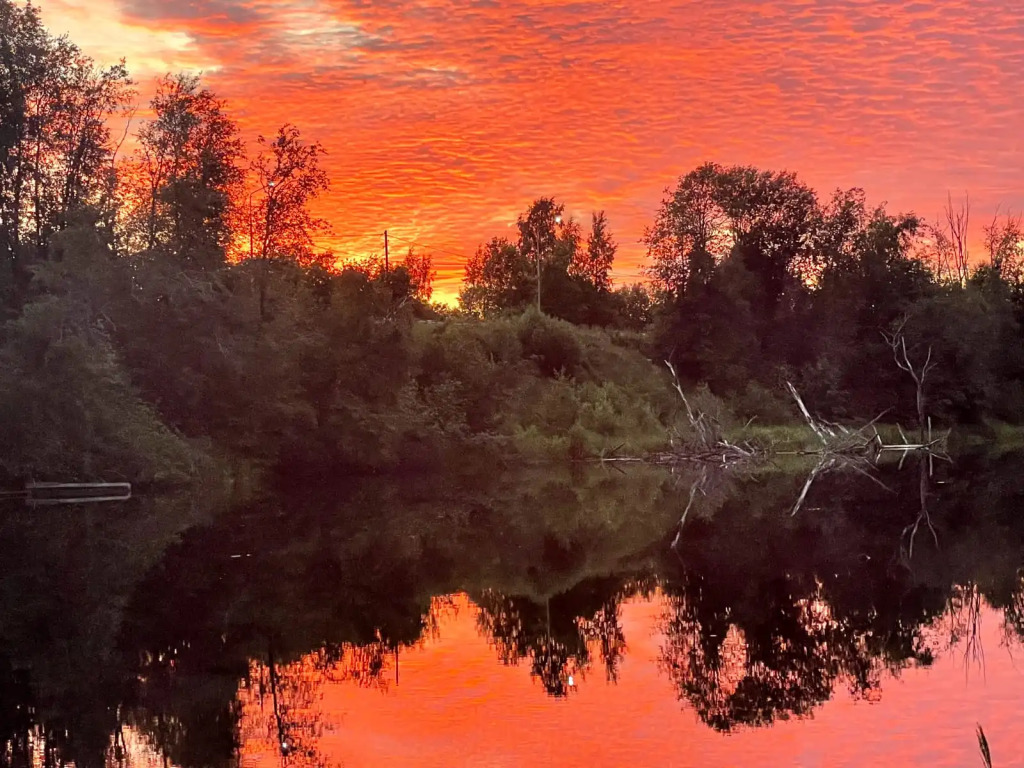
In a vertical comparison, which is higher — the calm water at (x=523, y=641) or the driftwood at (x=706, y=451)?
the calm water at (x=523, y=641)

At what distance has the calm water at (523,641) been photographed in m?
8.31

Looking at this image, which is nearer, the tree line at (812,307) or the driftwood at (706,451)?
the driftwood at (706,451)

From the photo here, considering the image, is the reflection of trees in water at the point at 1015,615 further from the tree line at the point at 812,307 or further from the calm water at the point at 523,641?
the tree line at the point at 812,307

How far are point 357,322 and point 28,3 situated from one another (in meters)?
15.9

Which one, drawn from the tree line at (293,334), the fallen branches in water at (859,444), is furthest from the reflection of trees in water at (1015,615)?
the fallen branches in water at (859,444)

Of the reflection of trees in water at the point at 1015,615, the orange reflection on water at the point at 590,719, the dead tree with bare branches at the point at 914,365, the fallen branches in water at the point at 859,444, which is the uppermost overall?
the orange reflection on water at the point at 590,719

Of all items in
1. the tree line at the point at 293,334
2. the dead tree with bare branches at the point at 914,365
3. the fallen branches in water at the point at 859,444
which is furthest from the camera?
the dead tree with bare branches at the point at 914,365

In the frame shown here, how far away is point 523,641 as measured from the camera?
11867 millimetres

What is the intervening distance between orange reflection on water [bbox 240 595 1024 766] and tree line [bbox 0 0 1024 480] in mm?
22361

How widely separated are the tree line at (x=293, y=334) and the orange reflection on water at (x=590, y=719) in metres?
22.4

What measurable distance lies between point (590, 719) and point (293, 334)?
103 ft

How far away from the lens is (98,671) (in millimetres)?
11156

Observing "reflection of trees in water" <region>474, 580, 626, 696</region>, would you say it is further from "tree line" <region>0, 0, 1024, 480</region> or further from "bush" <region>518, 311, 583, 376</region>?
"bush" <region>518, 311, 583, 376</region>

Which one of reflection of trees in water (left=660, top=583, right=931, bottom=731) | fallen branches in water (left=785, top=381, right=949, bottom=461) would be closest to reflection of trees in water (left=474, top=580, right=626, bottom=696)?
reflection of trees in water (left=660, top=583, right=931, bottom=731)
